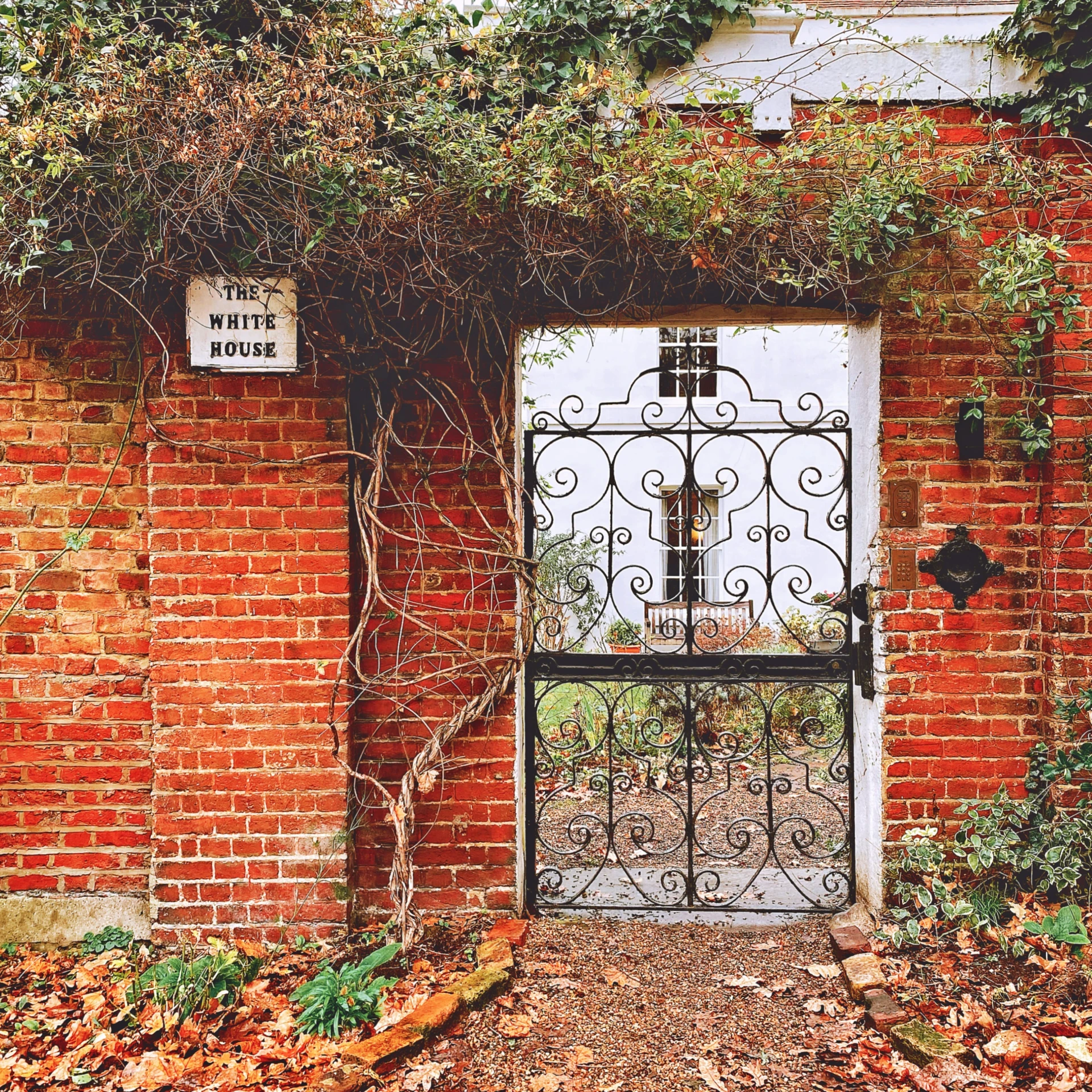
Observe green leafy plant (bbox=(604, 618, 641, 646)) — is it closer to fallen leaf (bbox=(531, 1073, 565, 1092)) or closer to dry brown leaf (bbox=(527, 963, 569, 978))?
dry brown leaf (bbox=(527, 963, 569, 978))

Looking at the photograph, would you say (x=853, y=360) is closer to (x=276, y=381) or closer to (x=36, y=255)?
(x=276, y=381)

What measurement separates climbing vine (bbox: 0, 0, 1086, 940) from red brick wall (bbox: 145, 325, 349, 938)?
0.15 meters

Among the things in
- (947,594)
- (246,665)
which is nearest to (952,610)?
(947,594)

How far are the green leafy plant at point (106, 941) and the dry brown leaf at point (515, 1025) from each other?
5.17ft

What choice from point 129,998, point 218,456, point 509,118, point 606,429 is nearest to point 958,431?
point 606,429

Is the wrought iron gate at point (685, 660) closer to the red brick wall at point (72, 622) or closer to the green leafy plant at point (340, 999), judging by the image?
the green leafy plant at point (340, 999)

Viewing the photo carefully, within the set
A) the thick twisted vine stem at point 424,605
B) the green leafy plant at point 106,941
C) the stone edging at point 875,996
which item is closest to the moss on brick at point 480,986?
the thick twisted vine stem at point 424,605

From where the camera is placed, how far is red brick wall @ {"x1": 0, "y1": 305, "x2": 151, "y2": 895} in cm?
314

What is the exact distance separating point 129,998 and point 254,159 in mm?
2925

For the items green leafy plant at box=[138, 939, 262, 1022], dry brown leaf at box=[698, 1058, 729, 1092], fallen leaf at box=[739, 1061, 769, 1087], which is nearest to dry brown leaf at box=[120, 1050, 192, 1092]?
green leafy plant at box=[138, 939, 262, 1022]

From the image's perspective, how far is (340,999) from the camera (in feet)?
8.42

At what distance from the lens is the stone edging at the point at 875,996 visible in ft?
7.89

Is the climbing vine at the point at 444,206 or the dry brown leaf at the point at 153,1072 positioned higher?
the climbing vine at the point at 444,206

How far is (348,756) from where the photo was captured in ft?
9.98
